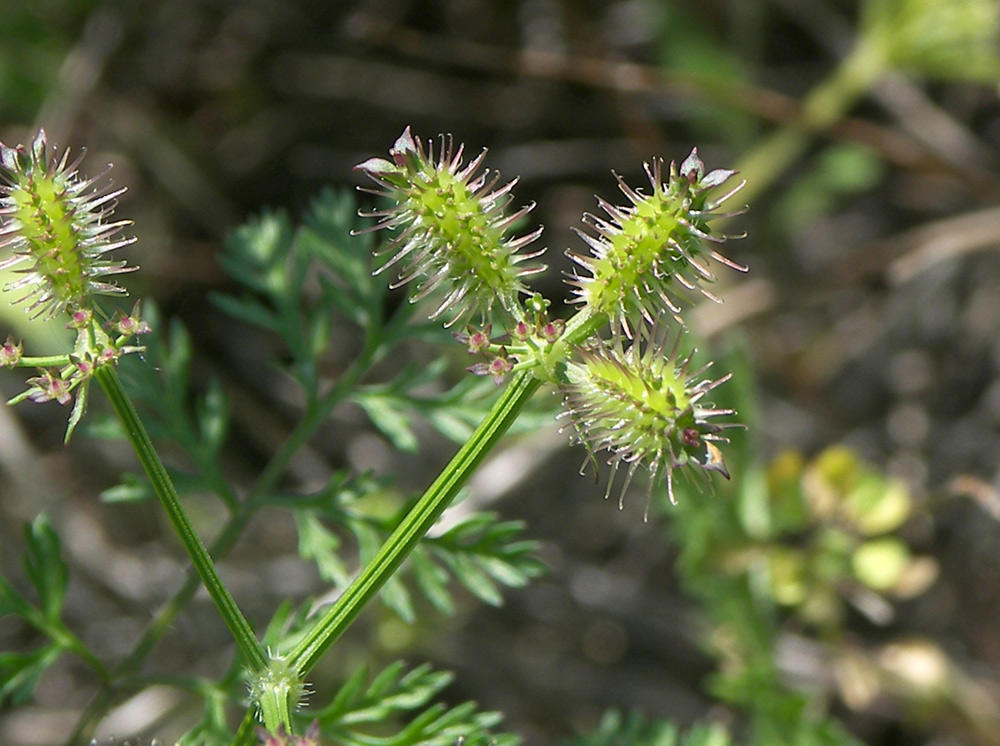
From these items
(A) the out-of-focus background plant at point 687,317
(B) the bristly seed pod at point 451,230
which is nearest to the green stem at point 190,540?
(B) the bristly seed pod at point 451,230

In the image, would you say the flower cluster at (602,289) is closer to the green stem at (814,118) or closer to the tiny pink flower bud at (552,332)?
the tiny pink flower bud at (552,332)

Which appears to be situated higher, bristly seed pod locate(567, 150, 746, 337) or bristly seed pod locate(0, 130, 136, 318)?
bristly seed pod locate(567, 150, 746, 337)

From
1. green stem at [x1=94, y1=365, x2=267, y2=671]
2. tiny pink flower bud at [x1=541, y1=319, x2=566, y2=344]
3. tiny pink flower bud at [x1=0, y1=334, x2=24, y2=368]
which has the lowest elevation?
green stem at [x1=94, y1=365, x2=267, y2=671]

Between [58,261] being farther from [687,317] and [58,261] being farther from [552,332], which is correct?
[687,317]

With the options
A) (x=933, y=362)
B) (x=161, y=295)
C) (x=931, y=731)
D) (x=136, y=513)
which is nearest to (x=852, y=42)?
(x=933, y=362)

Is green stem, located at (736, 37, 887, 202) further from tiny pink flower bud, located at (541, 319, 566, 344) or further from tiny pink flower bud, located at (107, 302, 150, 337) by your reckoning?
tiny pink flower bud, located at (107, 302, 150, 337)

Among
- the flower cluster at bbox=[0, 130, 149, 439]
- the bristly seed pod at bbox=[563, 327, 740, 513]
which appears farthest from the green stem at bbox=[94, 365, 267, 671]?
the bristly seed pod at bbox=[563, 327, 740, 513]
